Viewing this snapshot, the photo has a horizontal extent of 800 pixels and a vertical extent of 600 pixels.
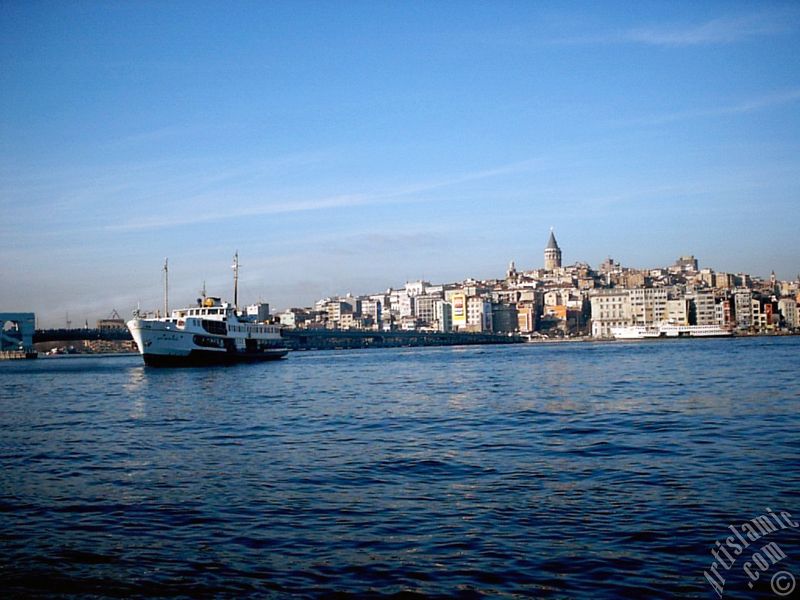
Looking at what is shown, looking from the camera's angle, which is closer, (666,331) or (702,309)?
(666,331)

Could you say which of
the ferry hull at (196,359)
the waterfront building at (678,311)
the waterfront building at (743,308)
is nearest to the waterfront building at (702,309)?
the waterfront building at (678,311)

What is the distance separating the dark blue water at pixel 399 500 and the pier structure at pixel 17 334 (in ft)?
427

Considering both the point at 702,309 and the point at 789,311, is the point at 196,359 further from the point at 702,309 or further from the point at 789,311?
the point at 789,311

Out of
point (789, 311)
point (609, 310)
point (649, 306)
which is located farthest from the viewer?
point (609, 310)

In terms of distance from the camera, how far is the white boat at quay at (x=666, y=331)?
5807 inches

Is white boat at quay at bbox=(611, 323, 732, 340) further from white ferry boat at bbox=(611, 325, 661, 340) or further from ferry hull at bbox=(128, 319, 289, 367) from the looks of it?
ferry hull at bbox=(128, 319, 289, 367)

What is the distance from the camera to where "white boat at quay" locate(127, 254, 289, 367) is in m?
60.0

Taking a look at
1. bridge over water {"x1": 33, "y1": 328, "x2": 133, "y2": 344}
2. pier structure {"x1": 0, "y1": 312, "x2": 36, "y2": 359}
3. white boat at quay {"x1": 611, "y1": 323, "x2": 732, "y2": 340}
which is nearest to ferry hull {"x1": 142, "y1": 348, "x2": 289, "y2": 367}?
bridge over water {"x1": 33, "y1": 328, "x2": 133, "y2": 344}

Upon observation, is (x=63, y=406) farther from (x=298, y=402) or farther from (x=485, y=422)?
(x=485, y=422)

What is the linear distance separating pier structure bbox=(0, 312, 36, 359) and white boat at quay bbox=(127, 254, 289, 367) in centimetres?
7663

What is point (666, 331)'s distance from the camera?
15175cm

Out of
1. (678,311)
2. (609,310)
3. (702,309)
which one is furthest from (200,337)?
(609,310)

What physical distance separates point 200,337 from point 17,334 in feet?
330

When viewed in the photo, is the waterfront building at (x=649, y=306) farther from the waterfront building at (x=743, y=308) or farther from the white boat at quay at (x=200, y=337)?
the white boat at quay at (x=200, y=337)
